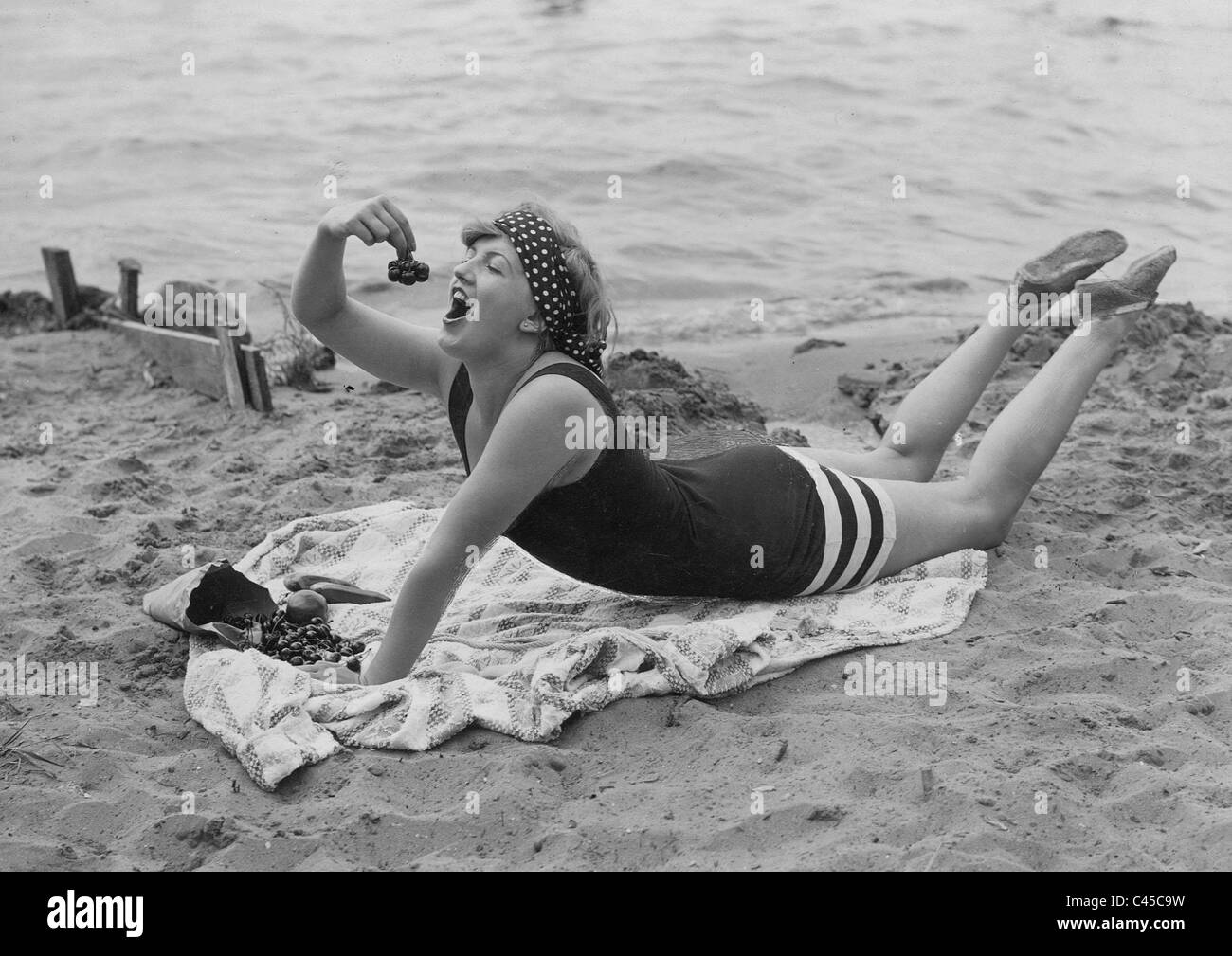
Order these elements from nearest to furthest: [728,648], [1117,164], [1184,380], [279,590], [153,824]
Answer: [153,824] → [728,648] → [279,590] → [1184,380] → [1117,164]

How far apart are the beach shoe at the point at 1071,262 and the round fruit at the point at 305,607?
2493mm

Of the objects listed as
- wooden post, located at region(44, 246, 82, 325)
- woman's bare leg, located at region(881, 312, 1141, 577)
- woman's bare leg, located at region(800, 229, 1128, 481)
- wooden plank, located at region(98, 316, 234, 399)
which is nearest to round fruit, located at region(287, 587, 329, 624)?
woman's bare leg, located at region(800, 229, 1128, 481)

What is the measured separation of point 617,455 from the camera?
11.2ft

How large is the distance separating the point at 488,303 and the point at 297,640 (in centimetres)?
117

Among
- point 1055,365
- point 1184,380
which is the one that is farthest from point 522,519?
point 1184,380

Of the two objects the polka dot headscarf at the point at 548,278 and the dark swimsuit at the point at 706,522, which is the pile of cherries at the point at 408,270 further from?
the dark swimsuit at the point at 706,522

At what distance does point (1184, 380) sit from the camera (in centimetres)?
574

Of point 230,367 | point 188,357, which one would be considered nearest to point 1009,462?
point 230,367

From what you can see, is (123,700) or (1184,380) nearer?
(123,700)

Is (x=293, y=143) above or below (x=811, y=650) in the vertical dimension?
above

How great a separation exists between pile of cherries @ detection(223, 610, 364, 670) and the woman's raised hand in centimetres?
117

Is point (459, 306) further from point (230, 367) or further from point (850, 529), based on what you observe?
point (230, 367)
